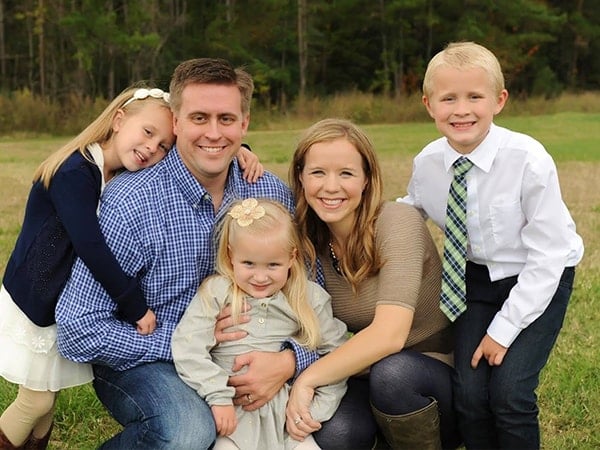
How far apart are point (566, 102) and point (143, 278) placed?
23.9m

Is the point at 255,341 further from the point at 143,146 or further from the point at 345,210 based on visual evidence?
the point at 143,146

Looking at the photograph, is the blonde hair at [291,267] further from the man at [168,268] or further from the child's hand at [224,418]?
the child's hand at [224,418]

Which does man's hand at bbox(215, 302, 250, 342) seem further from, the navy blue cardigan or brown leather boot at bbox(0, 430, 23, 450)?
brown leather boot at bbox(0, 430, 23, 450)

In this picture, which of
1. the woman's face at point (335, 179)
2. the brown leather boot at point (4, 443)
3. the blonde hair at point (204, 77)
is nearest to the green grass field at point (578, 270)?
the brown leather boot at point (4, 443)

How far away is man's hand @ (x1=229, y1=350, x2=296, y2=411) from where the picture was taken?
119 inches

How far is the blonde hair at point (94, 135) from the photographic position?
3.17m

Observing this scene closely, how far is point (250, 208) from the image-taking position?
311 centimetres

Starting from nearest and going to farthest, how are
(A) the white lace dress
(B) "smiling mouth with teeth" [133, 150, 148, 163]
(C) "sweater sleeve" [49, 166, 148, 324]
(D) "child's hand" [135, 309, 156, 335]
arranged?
(C) "sweater sleeve" [49, 166, 148, 324] → (D) "child's hand" [135, 309, 156, 335] → (A) the white lace dress → (B) "smiling mouth with teeth" [133, 150, 148, 163]

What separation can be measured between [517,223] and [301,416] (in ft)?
3.35

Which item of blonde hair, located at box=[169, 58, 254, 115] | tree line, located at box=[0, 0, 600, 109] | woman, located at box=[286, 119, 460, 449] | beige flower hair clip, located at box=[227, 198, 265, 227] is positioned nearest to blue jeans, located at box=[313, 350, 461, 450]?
woman, located at box=[286, 119, 460, 449]

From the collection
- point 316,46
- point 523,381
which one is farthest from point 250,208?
point 316,46

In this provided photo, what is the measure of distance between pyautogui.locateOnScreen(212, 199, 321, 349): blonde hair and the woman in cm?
11

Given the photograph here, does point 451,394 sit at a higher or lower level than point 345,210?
lower

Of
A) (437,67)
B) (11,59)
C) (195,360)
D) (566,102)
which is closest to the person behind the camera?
(195,360)
